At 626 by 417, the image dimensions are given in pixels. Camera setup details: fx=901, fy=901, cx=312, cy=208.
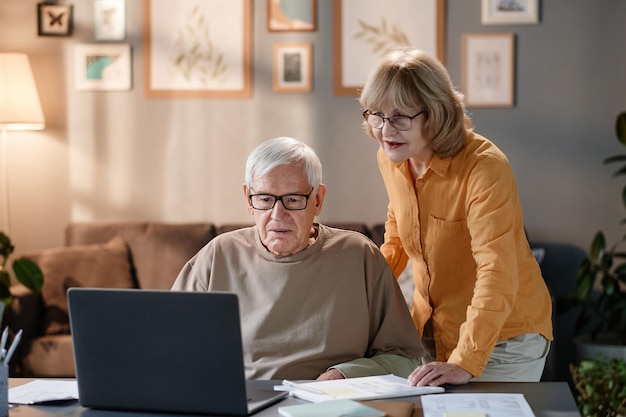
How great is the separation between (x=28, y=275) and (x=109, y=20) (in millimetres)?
1519

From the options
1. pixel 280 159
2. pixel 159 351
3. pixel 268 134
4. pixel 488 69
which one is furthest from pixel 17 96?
pixel 159 351

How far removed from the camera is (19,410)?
1.72 metres

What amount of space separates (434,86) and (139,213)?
3.07 metres

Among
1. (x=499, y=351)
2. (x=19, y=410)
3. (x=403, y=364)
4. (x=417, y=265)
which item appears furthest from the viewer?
(x=417, y=265)

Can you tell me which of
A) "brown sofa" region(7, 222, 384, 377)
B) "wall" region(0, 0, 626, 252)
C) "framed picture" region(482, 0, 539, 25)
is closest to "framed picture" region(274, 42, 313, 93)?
"wall" region(0, 0, 626, 252)

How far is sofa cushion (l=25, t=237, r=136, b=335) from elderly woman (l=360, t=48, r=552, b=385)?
2.37 metres

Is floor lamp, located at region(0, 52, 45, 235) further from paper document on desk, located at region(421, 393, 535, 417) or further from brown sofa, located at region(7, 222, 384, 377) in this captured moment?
paper document on desk, located at region(421, 393, 535, 417)

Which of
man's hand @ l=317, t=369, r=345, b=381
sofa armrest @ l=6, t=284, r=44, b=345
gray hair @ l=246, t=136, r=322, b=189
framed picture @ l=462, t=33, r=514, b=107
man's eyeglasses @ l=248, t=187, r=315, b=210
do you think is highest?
framed picture @ l=462, t=33, r=514, b=107

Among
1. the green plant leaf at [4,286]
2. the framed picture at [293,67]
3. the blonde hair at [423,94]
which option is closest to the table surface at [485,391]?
the blonde hair at [423,94]

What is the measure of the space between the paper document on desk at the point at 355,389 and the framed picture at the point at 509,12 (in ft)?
10.2

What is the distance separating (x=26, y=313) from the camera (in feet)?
13.8

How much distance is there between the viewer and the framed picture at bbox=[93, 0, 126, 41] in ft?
16.0

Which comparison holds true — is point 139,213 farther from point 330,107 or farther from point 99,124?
point 330,107

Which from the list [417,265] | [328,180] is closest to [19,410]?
[417,265]
